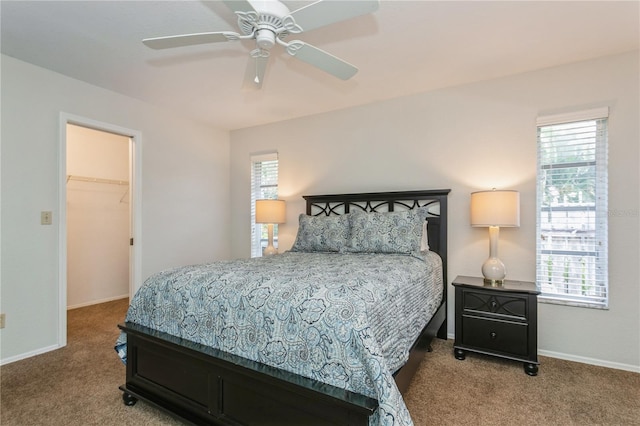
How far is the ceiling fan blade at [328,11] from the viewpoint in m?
1.48

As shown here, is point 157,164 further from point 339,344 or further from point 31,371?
point 339,344

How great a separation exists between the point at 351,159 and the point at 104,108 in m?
2.72

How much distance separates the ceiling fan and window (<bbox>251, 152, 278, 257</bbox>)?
8.12 feet

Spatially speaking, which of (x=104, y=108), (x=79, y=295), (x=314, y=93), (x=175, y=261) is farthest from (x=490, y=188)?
(x=79, y=295)

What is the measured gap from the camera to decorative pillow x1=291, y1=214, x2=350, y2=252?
3.15 meters

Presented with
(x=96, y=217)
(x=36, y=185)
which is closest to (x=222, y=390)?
(x=36, y=185)

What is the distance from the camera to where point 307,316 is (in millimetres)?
1416

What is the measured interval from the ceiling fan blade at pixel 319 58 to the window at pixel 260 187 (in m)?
2.46

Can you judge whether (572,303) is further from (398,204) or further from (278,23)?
(278,23)

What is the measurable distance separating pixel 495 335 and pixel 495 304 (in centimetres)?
25

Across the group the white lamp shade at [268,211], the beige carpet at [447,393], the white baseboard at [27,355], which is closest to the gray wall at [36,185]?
the white baseboard at [27,355]

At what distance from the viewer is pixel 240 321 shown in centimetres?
159

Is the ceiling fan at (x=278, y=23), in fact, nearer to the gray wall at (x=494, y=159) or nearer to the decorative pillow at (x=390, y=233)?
the decorative pillow at (x=390, y=233)

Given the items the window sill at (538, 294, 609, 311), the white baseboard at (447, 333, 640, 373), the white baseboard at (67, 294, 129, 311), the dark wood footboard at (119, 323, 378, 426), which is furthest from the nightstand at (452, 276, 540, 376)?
the white baseboard at (67, 294, 129, 311)
